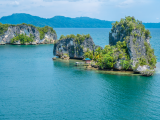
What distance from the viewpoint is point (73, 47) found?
71.7 m

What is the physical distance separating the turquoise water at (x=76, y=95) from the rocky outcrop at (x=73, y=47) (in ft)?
56.8

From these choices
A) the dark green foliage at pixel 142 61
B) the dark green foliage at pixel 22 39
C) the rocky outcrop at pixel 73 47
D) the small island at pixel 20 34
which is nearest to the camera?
the dark green foliage at pixel 142 61

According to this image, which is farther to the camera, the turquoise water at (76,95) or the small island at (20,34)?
the small island at (20,34)

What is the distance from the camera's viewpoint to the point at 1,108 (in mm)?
31500

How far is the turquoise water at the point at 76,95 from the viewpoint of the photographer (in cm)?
2966

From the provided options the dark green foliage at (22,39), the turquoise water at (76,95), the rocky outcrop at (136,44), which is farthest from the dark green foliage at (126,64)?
the dark green foliage at (22,39)

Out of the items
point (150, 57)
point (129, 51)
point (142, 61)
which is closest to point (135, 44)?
point (129, 51)

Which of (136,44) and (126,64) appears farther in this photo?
(136,44)

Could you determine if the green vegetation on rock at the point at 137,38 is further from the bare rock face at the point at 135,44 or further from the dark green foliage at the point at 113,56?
the dark green foliage at the point at 113,56

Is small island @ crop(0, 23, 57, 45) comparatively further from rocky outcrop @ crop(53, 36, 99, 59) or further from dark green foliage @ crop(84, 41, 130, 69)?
dark green foliage @ crop(84, 41, 130, 69)

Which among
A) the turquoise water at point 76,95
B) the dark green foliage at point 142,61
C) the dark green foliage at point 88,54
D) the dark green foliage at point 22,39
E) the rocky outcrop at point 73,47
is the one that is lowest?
the turquoise water at point 76,95

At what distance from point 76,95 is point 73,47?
36653 millimetres

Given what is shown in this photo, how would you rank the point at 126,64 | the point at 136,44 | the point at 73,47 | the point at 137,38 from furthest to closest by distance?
the point at 73,47 → the point at 137,38 → the point at 136,44 → the point at 126,64

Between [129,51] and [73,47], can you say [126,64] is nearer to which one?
[129,51]
